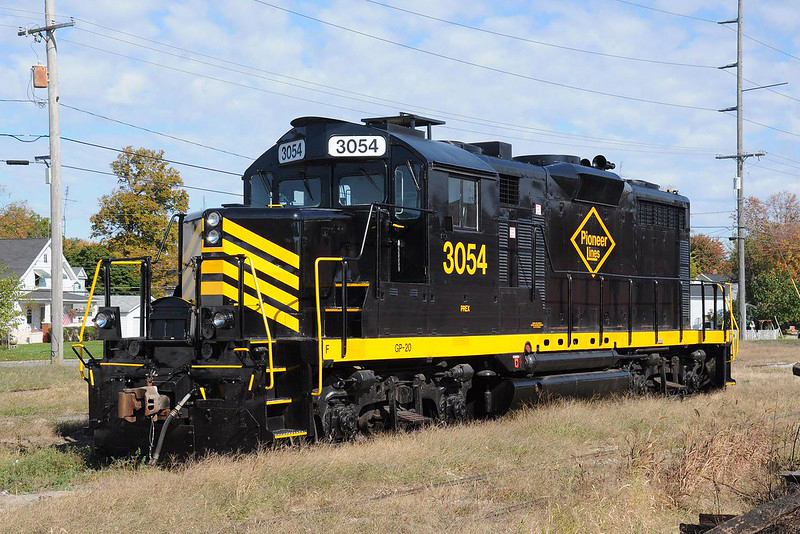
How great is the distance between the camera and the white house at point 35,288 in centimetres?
4975

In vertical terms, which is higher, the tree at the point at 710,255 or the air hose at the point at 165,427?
the tree at the point at 710,255

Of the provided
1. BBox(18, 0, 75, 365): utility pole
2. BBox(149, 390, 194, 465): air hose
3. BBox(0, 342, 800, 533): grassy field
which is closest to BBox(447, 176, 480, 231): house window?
BBox(0, 342, 800, 533): grassy field

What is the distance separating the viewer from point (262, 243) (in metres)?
9.00

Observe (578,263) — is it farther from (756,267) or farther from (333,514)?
(756,267)

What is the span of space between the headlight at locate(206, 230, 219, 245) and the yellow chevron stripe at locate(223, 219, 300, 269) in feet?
0.37

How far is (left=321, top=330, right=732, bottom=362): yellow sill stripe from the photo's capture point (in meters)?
9.07

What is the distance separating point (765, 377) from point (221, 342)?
1483 centimetres

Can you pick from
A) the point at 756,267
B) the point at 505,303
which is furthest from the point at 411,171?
the point at 756,267

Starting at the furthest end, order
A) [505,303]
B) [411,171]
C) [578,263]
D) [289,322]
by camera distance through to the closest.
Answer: [578,263], [505,303], [411,171], [289,322]

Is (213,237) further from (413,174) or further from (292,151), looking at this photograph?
(413,174)

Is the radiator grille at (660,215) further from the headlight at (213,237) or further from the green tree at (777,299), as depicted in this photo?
the green tree at (777,299)

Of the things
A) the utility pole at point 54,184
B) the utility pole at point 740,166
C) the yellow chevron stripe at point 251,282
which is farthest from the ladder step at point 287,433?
the utility pole at point 740,166

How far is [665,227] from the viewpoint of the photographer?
15406 millimetres

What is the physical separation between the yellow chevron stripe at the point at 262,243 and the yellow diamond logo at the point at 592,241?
5236 mm
